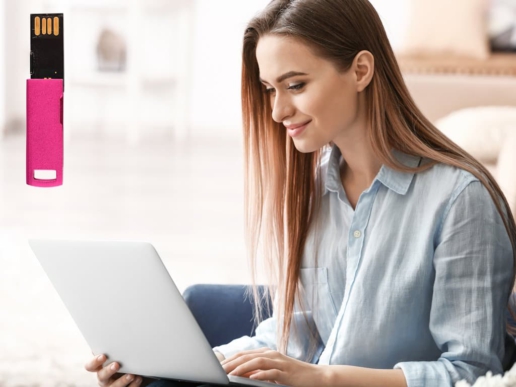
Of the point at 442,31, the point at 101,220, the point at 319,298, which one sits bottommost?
the point at 101,220

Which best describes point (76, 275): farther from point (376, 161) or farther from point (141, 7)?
point (141, 7)

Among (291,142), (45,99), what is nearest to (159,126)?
(291,142)

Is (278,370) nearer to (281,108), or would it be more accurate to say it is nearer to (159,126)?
(281,108)

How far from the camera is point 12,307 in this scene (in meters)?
2.47

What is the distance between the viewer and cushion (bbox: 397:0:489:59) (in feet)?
12.8

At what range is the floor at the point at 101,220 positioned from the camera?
2.21m

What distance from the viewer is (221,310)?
1.75m

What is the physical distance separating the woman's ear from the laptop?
1.39 ft

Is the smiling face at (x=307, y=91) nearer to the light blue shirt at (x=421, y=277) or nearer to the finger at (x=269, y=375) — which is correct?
the light blue shirt at (x=421, y=277)

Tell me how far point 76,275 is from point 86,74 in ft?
15.0

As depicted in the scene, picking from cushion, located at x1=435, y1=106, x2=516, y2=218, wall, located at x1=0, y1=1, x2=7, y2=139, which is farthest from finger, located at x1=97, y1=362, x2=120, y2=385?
wall, located at x1=0, y1=1, x2=7, y2=139

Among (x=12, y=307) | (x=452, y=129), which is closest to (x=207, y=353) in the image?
(x=12, y=307)

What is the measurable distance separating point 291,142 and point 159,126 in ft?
14.4

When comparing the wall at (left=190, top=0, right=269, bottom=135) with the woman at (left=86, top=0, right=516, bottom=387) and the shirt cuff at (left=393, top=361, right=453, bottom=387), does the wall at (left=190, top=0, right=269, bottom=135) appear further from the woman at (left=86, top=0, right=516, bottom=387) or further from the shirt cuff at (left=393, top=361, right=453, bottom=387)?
the shirt cuff at (left=393, top=361, right=453, bottom=387)
